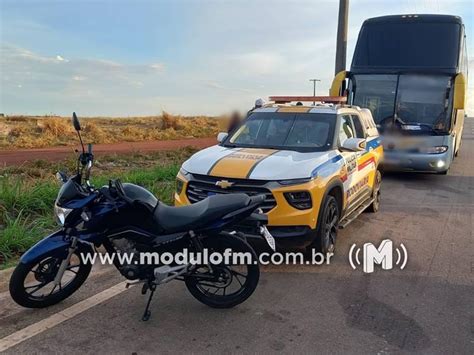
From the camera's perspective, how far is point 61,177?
379 cm

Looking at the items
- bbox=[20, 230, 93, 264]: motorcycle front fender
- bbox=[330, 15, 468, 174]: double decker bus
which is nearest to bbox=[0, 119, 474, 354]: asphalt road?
bbox=[20, 230, 93, 264]: motorcycle front fender

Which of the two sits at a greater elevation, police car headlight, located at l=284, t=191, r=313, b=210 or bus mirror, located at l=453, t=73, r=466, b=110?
bus mirror, located at l=453, t=73, r=466, b=110

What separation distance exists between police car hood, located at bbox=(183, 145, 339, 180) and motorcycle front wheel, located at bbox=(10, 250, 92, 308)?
1738 millimetres

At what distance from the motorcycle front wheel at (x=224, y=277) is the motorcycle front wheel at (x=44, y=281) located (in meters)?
1.03

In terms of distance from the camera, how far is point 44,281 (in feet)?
12.7

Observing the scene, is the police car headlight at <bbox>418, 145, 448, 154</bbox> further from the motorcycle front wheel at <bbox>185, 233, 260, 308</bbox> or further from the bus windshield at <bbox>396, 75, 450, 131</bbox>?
the motorcycle front wheel at <bbox>185, 233, 260, 308</bbox>

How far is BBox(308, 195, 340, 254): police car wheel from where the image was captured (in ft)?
16.2

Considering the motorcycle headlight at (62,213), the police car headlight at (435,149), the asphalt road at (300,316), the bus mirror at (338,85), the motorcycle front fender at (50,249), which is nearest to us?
the asphalt road at (300,316)

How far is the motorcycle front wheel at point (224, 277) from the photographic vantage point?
3.92m

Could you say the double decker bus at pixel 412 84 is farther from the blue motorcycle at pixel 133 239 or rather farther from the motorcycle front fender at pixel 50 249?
the motorcycle front fender at pixel 50 249

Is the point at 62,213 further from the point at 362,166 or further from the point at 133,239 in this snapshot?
the point at 362,166

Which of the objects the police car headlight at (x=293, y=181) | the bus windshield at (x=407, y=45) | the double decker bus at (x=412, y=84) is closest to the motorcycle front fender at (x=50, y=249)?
the police car headlight at (x=293, y=181)

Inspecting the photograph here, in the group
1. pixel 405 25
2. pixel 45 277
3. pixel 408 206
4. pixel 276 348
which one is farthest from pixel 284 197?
pixel 405 25

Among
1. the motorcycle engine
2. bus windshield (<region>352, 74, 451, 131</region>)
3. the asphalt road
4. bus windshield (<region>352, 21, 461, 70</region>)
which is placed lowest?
the asphalt road
